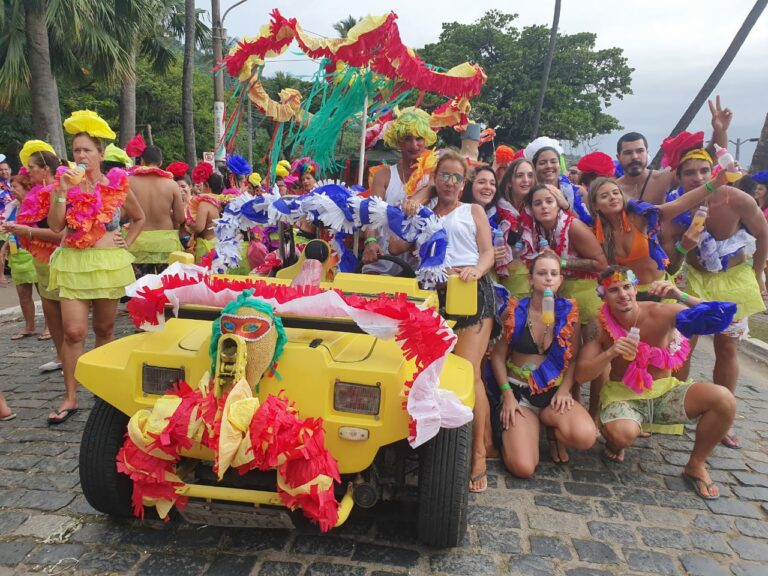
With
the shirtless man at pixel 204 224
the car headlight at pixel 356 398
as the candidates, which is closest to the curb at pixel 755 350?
the car headlight at pixel 356 398

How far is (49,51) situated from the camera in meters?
12.5

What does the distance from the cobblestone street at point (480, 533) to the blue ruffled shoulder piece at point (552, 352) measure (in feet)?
1.88

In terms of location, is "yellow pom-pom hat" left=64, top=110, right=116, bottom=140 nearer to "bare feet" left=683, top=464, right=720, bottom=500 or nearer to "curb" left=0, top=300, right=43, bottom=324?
"curb" left=0, top=300, right=43, bottom=324

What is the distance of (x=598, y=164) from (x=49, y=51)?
12.8 metres

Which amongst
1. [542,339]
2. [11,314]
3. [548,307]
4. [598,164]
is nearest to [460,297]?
[548,307]

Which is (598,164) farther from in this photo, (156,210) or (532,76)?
(532,76)

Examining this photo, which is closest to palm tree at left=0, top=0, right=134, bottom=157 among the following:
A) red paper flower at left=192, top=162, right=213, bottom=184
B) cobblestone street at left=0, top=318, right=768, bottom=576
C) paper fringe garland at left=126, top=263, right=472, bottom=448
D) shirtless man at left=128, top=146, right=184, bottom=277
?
red paper flower at left=192, top=162, right=213, bottom=184

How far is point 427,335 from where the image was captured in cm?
216

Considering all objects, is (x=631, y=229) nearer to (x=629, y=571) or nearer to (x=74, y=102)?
(x=629, y=571)

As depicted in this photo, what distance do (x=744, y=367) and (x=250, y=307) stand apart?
6.20 m

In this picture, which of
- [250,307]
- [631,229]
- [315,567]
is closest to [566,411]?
[631,229]

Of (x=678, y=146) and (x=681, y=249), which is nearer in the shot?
(x=681, y=249)

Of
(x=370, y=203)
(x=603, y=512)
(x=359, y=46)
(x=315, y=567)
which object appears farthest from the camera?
(x=359, y=46)

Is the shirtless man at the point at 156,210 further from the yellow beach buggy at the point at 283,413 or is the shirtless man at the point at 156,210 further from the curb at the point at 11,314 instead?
the yellow beach buggy at the point at 283,413
